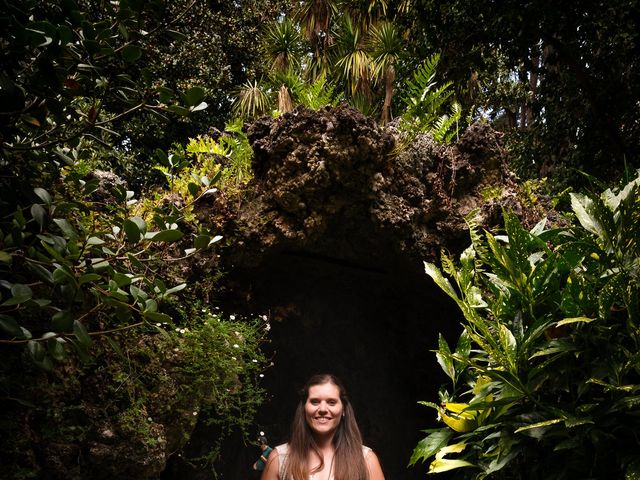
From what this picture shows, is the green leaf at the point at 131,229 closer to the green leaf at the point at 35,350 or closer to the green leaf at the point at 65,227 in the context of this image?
the green leaf at the point at 65,227

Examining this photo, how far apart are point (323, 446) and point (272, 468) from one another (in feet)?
1.16

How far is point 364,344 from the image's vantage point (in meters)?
5.90

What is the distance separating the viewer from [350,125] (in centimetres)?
412

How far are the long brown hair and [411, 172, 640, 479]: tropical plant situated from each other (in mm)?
661

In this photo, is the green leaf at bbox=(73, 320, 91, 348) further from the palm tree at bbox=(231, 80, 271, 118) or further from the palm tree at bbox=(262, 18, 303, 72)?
the palm tree at bbox=(262, 18, 303, 72)

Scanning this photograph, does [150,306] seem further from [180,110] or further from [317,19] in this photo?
[317,19]

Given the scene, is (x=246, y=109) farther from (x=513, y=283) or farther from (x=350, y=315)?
(x=513, y=283)

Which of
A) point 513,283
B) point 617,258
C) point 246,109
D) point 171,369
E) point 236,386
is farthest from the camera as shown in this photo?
point 246,109

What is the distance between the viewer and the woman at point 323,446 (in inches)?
149

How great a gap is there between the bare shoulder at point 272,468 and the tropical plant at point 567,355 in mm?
1072

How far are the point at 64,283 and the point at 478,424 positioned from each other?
2443 mm

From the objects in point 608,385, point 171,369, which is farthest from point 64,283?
point 608,385

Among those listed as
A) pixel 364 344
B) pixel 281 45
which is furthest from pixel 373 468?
pixel 281 45

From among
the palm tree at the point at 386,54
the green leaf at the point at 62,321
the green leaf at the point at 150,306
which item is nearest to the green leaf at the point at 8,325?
the green leaf at the point at 62,321
